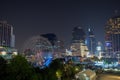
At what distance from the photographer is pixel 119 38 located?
7849 inches

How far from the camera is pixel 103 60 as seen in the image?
175 m

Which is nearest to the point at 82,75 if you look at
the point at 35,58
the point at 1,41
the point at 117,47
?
the point at 35,58

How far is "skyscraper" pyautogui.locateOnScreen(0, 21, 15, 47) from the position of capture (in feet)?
474

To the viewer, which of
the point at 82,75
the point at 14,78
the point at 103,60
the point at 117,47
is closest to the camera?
the point at 14,78

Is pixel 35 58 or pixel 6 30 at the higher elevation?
pixel 6 30

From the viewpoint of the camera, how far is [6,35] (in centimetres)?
14762

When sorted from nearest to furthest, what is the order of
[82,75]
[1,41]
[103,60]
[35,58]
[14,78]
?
[14,78]
[82,75]
[35,58]
[1,41]
[103,60]

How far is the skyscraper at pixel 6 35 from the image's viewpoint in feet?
474

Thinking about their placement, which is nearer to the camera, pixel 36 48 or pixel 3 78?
pixel 3 78

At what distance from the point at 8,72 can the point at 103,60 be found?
145 m

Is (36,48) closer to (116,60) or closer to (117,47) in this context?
(116,60)

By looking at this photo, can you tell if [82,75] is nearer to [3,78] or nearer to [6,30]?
[3,78]

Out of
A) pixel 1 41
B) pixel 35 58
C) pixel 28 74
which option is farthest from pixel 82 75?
pixel 1 41

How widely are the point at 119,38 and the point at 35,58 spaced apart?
102 meters
